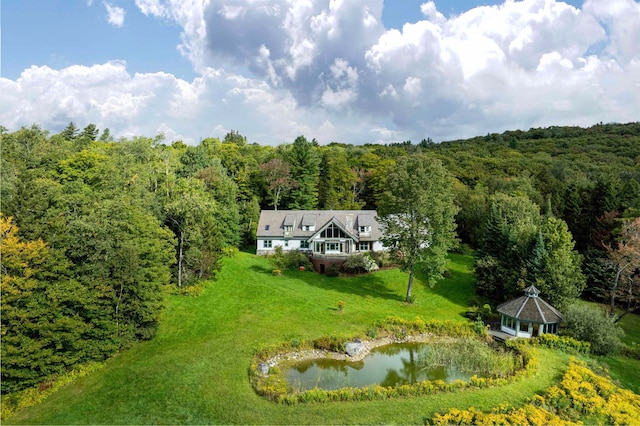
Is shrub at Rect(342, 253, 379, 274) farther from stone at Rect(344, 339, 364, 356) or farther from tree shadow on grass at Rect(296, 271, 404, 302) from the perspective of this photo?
stone at Rect(344, 339, 364, 356)

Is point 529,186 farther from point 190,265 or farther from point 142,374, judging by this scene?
point 142,374

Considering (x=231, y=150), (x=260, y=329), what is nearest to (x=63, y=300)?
(x=260, y=329)

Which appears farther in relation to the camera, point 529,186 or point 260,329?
point 529,186

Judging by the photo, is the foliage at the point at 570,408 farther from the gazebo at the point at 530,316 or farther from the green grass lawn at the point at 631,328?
the green grass lawn at the point at 631,328

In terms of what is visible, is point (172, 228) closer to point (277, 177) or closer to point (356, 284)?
point (356, 284)

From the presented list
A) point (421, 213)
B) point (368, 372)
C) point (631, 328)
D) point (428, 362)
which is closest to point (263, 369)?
point (368, 372)

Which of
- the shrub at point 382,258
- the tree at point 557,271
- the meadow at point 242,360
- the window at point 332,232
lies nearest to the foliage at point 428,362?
the meadow at point 242,360

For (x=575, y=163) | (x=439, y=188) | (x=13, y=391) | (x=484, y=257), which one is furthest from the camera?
(x=575, y=163)
